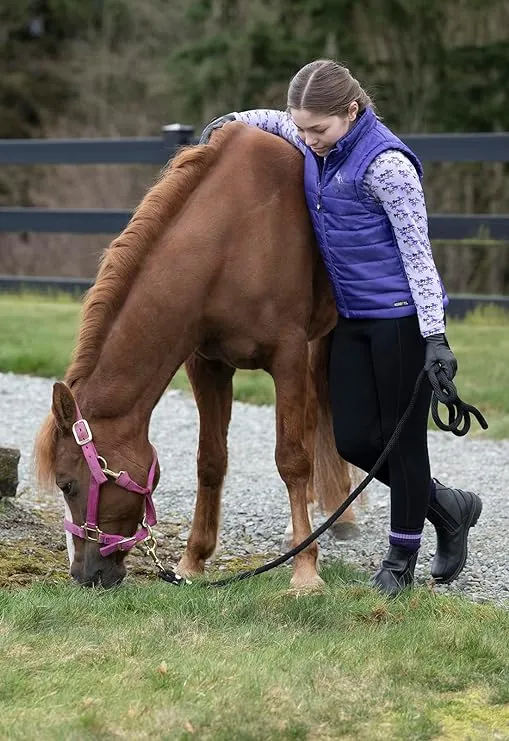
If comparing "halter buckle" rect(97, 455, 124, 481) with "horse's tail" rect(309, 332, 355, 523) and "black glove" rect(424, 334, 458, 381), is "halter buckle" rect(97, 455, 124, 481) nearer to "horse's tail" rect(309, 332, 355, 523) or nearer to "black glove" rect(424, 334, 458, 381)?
"black glove" rect(424, 334, 458, 381)

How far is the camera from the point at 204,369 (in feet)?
14.4

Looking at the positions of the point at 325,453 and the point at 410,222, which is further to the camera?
the point at 325,453

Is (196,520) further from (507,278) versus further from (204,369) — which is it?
(507,278)

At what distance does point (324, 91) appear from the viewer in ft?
12.3

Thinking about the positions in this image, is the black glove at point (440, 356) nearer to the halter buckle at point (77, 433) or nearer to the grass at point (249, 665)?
the grass at point (249, 665)

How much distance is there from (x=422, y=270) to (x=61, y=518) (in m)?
2.14

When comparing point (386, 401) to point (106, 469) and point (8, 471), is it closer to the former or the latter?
point (106, 469)

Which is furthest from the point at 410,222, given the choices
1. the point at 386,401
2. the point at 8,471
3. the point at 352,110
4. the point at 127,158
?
the point at 127,158

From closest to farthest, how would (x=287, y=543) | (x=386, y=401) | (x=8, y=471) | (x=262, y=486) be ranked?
(x=386, y=401), (x=287, y=543), (x=8, y=471), (x=262, y=486)

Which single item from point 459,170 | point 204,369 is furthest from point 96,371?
point 459,170

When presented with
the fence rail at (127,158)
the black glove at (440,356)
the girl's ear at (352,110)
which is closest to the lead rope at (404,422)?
the black glove at (440,356)

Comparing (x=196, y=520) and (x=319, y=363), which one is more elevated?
(x=319, y=363)

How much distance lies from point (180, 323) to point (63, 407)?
1.55ft

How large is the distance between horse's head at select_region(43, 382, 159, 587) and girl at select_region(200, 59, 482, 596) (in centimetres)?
76
